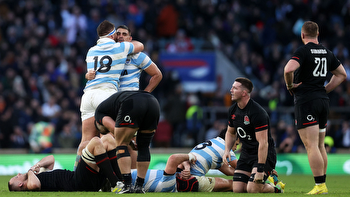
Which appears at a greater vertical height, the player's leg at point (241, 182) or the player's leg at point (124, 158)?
the player's leg at point (124, 158)

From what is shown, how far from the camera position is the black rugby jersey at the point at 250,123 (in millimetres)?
6934

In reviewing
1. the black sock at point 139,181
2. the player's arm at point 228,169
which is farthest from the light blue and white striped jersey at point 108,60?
the player's arm at point 228,169

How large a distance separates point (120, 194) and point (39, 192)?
128 centimetres

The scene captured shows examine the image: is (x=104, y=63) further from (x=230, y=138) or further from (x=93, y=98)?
(x=230, y=138)

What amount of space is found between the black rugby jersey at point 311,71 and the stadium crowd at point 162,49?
247 inches

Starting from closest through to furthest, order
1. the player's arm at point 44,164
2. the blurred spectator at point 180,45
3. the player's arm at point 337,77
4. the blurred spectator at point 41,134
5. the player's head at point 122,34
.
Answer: the player's arm at point 337,77
the player's arm at point 44,164
the player's head at point 122,34
the blurred spectator at point 41,134
the blurred spectator at point 180,45

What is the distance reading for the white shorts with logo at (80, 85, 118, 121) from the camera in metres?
7.44

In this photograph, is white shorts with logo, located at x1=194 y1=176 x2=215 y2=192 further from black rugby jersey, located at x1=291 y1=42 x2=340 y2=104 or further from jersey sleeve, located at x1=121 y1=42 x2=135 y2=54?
jersey sleeve, located at x1=121 y1=42 x2=135 y2=54

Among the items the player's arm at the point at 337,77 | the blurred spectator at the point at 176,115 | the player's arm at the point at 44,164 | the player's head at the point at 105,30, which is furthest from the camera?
the blurred spectator at the point at 176,115

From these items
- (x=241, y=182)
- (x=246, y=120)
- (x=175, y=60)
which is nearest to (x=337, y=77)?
(x=246, y=120)

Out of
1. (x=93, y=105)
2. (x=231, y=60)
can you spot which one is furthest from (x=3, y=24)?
(x=93, y=105)

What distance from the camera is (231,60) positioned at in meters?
18.2

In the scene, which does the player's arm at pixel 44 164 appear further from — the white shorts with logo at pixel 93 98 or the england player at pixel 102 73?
the white shorts with logo at pixel 93 98

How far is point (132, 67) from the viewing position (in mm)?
7973
